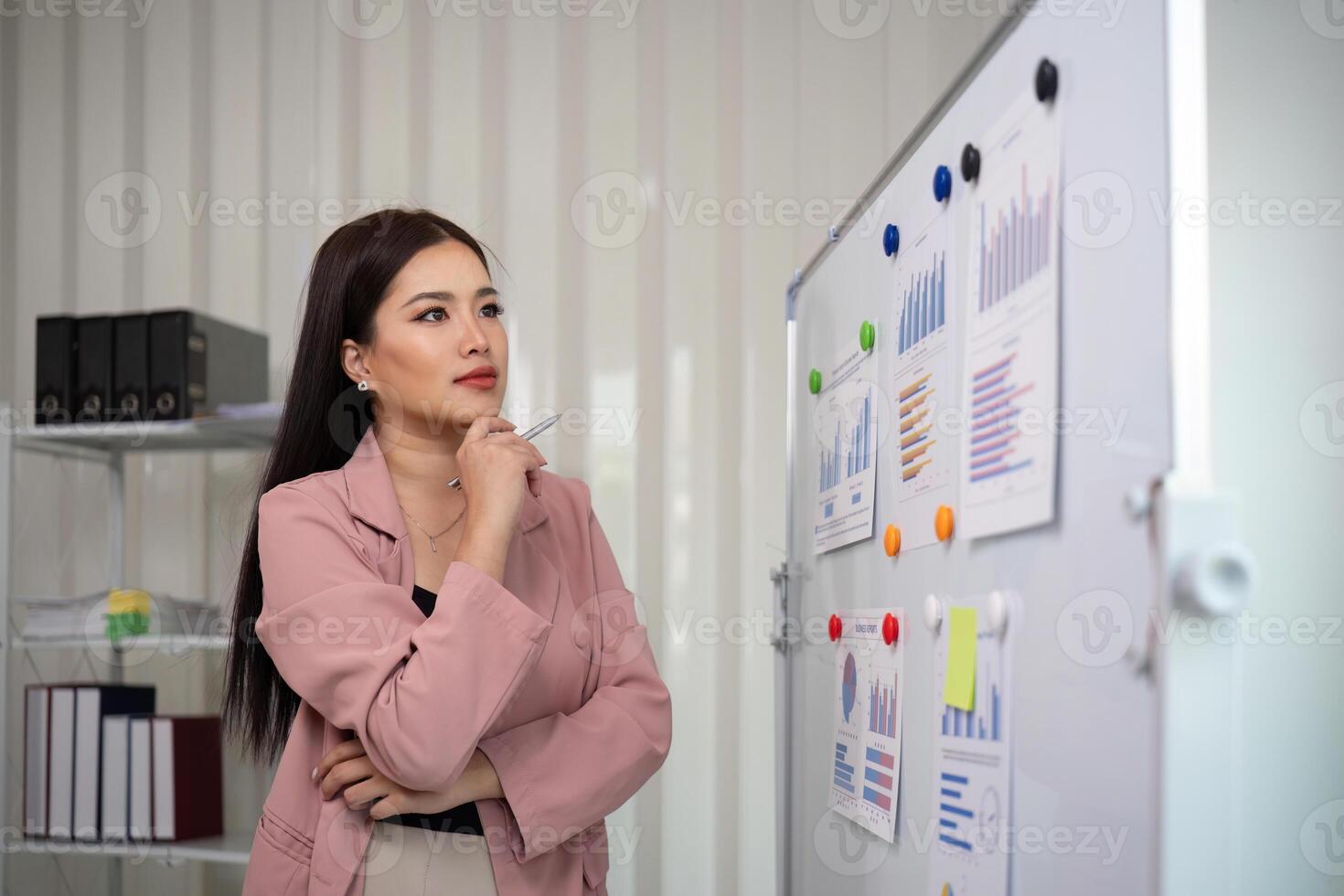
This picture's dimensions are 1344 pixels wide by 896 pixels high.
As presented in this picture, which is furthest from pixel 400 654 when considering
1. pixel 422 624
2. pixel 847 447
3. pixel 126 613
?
pixel 126 613

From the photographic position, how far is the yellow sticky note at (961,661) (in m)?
1.19

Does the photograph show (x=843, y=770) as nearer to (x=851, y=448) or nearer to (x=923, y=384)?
(x=851, y=448)

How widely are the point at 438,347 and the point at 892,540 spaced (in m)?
0.68

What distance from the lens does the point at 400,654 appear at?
1.40m

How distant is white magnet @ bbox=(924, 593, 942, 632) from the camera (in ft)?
4.24

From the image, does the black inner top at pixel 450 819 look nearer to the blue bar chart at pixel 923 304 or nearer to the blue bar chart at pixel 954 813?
the blue bar chart at pixel 954 813

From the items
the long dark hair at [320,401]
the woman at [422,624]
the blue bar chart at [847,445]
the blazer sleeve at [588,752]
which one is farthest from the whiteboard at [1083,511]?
the long dark hair at [320,401]

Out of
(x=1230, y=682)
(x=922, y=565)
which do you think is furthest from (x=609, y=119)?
(x=1230, y=682)

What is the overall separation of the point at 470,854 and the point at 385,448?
592 mm

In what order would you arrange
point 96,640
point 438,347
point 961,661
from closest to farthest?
1. point 961,661
2. point 438,347
3. point 96,640

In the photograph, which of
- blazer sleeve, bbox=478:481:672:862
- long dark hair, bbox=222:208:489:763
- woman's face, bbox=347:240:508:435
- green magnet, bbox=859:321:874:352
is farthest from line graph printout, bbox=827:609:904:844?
long dark hair, bbox=222:208:489:763

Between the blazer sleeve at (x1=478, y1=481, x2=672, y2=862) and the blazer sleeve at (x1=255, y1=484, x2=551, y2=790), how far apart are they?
11 centimetres

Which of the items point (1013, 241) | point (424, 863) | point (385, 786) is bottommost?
point (424, 863)

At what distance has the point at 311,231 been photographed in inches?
114
